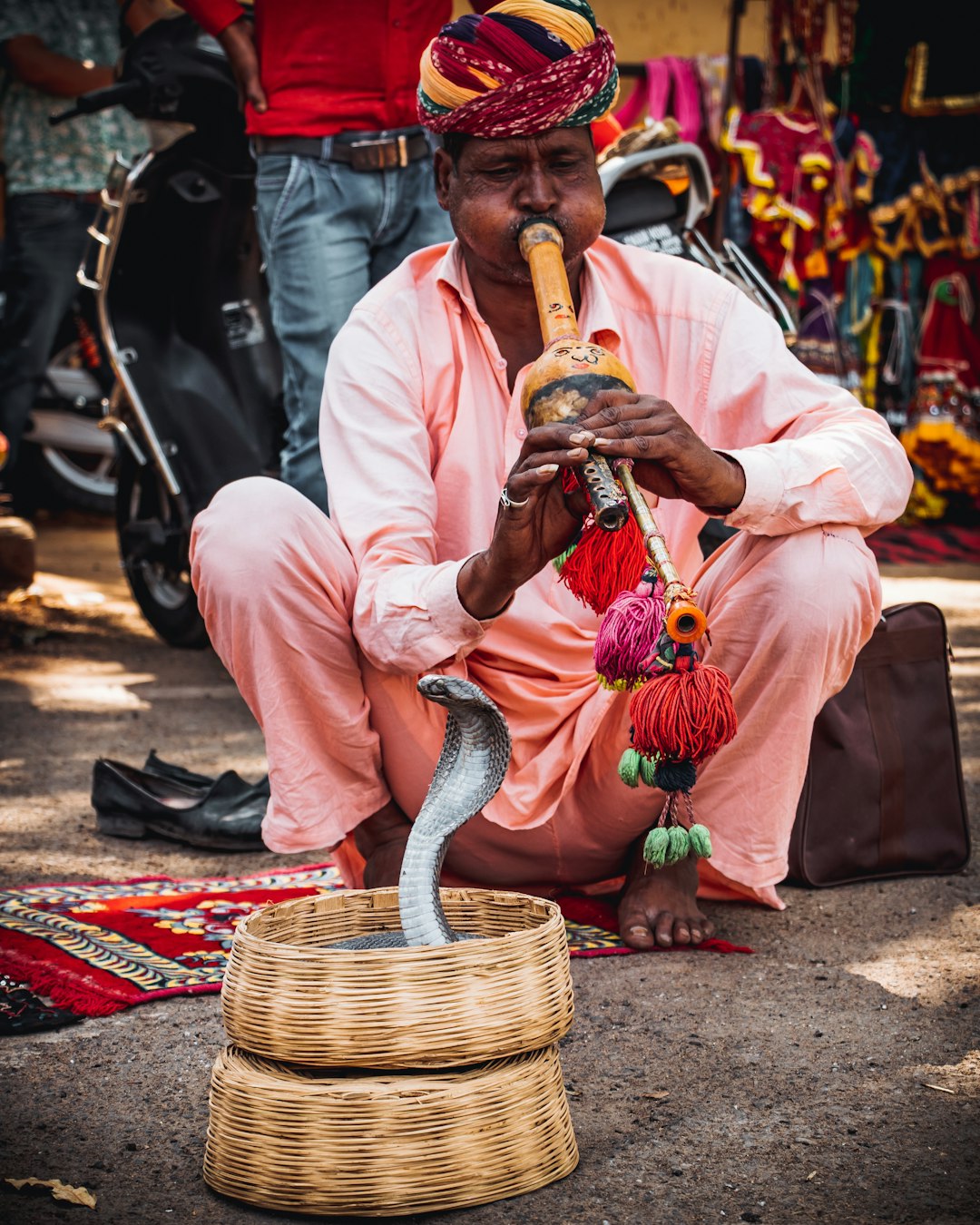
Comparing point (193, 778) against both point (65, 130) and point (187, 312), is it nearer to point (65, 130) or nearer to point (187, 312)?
point (187, 312)

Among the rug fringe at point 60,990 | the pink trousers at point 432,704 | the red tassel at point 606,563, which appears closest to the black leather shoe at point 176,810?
the pink trousers at point 432,704

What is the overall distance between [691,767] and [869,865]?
3.66 feet

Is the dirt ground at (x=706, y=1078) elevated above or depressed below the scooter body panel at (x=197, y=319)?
below

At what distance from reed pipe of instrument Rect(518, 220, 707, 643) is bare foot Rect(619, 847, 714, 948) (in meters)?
0.68

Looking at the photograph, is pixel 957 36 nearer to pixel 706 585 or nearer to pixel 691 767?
pixel 706 585

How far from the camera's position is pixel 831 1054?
6.26 feet

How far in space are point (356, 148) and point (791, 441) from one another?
5.56ft

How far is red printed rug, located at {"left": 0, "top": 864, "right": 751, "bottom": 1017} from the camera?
83.2 inches

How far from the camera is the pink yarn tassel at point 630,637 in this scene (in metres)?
1.62

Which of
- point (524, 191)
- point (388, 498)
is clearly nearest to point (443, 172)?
point (524, 191)

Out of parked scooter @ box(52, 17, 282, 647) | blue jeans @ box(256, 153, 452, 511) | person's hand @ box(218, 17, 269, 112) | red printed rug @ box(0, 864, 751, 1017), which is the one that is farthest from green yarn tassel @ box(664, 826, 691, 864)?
parked scooter @ box(52, 17, 282, 647)

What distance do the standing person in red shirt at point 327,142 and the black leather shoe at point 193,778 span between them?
3.00 ft

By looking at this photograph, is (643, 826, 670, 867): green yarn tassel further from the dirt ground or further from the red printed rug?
the red printed rug

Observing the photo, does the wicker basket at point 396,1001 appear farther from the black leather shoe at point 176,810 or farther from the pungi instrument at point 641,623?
the black leather shoe at point 176,810
